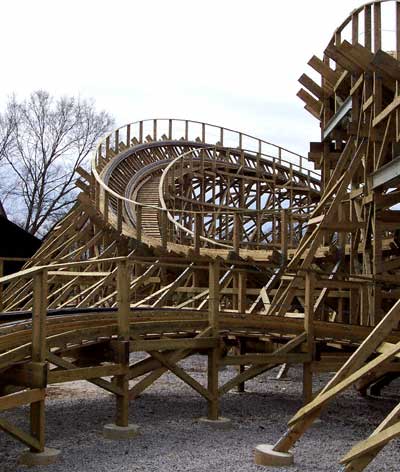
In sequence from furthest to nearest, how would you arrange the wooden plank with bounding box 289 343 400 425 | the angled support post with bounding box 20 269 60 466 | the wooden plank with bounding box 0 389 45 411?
the angled support post with bounding box 20 269 60 466
the wooden plank with bounding box 0 389 45 411
the wooden plank with bounding box 289 343 400 425

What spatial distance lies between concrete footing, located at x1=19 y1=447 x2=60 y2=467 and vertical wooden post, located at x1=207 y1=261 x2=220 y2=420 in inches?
110

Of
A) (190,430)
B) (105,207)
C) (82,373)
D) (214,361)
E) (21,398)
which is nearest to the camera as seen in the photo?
(21,398)

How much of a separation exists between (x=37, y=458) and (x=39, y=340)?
1.26 metres

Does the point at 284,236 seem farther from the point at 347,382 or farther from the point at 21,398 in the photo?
the point at 21,398

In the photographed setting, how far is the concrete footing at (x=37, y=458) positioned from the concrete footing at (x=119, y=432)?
3.90 feet

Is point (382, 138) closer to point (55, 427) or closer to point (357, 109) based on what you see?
point (357, 109)

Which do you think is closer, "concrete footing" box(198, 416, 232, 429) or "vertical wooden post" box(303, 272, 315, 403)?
"concrete footing" box(198, 416, 232, 429)

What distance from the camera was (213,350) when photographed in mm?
10336

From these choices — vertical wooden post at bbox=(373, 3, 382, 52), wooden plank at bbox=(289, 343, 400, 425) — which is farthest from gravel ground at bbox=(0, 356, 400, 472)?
vertical wooden post at bbox=(373, 3, 382, 52)

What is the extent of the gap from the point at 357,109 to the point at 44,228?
34.5 m

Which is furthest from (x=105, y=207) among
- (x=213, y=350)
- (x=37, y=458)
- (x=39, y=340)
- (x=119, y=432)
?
(x=37, y=458)

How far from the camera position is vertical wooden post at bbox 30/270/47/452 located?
310 inches

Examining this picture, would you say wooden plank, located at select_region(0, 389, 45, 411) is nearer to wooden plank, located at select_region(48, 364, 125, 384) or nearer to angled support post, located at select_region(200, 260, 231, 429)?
wooden plank, located at select_region(48, 364, 125, 384)

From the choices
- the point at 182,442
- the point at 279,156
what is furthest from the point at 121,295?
the point at 279,156
